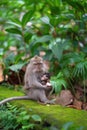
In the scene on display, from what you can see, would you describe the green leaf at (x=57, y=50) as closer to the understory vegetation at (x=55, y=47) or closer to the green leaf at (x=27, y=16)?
the understory vegetation at (x=55, y=47)

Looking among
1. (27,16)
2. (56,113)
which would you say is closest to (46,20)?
(27,16)

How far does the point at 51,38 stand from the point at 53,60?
0.39m

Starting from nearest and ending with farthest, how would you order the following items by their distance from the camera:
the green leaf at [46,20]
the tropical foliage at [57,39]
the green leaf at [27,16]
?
the tropical foliage at [57,39] < the green leaf at [27,16] < the green leaf at [46,20]

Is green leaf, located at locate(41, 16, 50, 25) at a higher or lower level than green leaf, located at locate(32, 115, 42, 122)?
higher

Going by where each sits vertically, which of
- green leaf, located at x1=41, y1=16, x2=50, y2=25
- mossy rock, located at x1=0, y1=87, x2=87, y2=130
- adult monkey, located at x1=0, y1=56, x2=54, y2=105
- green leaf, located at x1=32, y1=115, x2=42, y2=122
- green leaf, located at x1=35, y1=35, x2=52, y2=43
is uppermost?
green leaf, located at x1=41, y1=16, x2=50, y2=25

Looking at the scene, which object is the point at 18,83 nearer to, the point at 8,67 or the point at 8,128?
the point at 8,67

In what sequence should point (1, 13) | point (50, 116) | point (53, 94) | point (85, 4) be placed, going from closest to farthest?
point (50, 116) < point (53, 94) < point (85, 4) < point (1, 13)

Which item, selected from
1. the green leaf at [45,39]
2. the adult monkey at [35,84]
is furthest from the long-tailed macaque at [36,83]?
the green leaf at [45,39]

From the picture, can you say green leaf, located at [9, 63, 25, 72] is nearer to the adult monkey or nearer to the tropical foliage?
the tropical foliage

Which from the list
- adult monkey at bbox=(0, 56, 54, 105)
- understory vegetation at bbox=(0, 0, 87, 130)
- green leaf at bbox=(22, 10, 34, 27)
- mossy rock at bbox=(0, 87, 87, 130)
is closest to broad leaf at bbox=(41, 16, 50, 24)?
understory vegetation at bbox=(0, 0, 87, 130)

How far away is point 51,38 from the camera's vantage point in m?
6.35

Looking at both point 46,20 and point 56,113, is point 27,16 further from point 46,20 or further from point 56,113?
point 56,113

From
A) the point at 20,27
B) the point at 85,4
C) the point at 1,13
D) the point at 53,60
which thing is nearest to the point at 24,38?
the point at 20,27

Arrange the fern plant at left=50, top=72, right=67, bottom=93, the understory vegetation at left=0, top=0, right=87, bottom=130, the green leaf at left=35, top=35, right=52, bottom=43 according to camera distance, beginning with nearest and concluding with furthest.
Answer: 1. the fern plant at left=50, top=72, right=67, bottom=93
2. the understory vegetation at left=0, top=0, right=87, bottom=130
3. the green leaf at left=35, top=35, right=52, bottom=43
